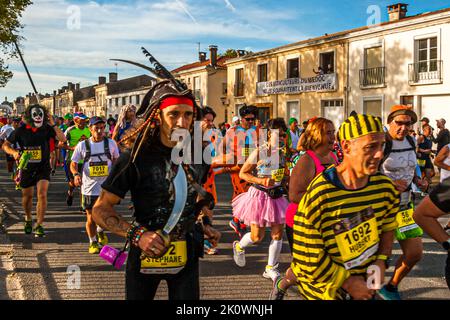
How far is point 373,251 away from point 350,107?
2590cm

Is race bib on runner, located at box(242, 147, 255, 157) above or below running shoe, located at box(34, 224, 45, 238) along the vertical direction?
above

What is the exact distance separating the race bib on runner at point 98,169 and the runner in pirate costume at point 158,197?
4.38 metres

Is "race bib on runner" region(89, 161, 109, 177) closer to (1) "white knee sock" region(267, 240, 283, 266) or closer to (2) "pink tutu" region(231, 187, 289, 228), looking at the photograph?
(2) "pink tutu" region(231, 187, 289, 228)

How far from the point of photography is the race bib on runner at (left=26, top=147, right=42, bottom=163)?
318 inches

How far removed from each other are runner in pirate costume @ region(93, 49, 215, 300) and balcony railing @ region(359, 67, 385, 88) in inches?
972

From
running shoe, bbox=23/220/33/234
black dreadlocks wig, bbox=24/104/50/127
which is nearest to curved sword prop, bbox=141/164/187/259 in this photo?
black dreadlocks wig, bbox=24/104/50/127

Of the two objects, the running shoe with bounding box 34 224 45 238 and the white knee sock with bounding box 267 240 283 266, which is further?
the running shoe with bounding box 34 224 45 238

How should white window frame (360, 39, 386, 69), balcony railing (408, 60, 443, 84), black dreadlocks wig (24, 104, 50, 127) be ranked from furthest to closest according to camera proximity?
1. white window frame (360, 39, 386, 69)
2. balcony railing (408, 60, 443, 84)
3. black dreadlocks wig (24, 104, 50, 127)

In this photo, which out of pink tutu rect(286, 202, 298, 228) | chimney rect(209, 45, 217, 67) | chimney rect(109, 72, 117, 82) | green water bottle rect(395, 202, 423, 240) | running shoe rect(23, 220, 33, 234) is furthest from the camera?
chimney rect(109, 72, 117, 82)

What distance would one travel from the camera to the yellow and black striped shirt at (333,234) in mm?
2748

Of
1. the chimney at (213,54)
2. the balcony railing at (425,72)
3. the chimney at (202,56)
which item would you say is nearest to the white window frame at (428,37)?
the balcony railing at (425,72)

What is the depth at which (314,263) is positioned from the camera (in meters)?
2.74

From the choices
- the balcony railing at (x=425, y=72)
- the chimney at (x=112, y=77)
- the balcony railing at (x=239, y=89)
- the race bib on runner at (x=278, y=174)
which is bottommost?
the race bib on runner at (x=278, y=174)

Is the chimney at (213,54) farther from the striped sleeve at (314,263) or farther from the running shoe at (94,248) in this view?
the striped sleeve at (314,263)
